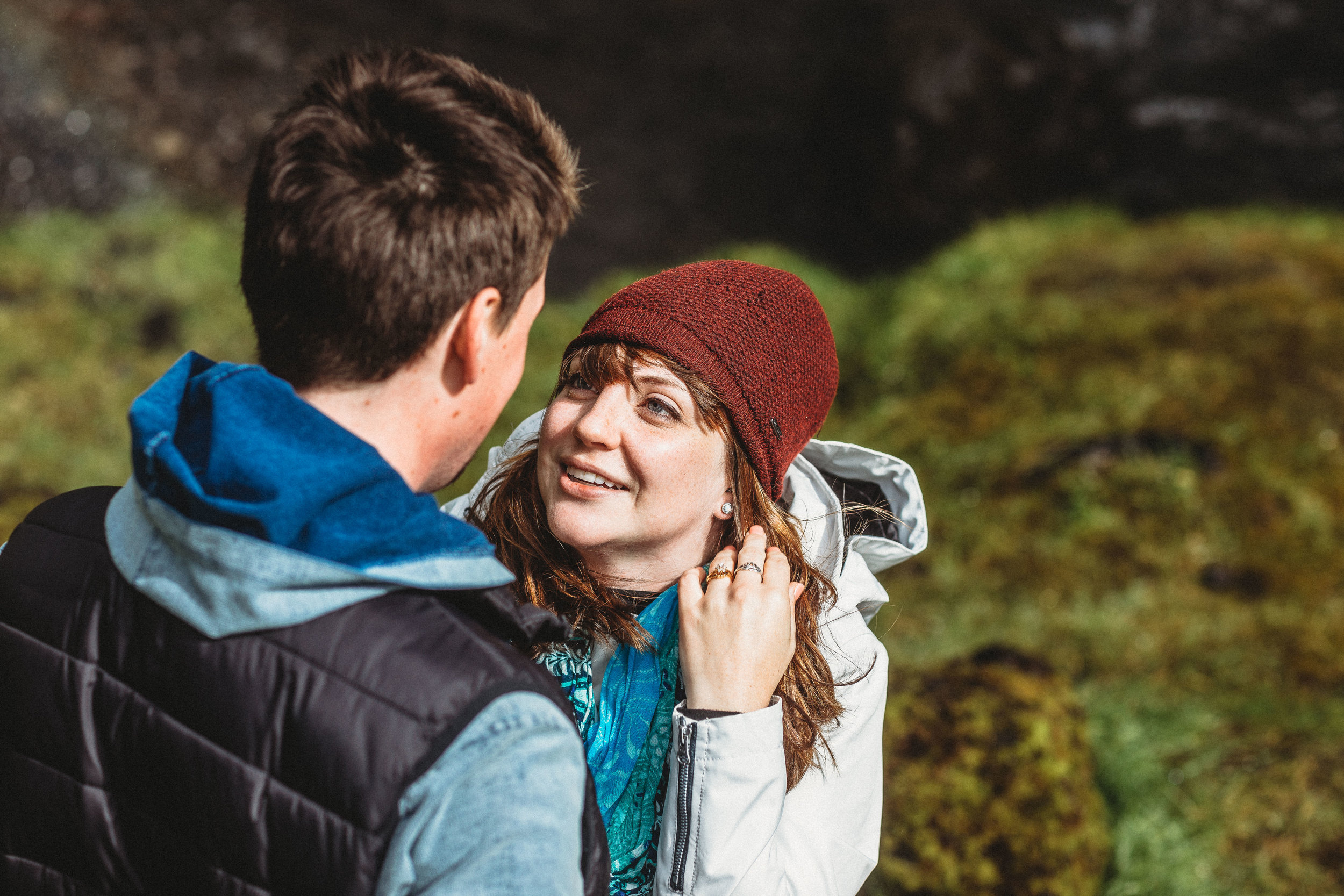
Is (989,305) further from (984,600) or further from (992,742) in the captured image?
(992,742)

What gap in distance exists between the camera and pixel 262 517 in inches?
47.4

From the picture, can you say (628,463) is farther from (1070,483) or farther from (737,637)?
(1070,483)

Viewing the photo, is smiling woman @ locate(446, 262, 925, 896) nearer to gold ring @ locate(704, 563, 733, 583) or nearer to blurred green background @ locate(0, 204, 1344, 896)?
gold ring @ locate(704, 563, 733, 583)

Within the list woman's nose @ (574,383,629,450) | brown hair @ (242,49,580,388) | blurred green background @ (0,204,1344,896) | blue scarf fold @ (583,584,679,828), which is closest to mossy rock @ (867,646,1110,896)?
blurred green background @ (0,204,1344,896)

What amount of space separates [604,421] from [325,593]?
2.88 feet

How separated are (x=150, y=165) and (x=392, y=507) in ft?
30.2

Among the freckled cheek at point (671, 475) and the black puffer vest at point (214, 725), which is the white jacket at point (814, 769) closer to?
the freckled cheek at point (671, 475)

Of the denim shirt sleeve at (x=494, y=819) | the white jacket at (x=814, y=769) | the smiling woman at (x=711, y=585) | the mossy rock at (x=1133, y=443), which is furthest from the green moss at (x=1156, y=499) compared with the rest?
the denim shirt sleeve at (x=494, y=819)

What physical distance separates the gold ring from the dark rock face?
7.01m

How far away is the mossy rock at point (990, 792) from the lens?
10.4 feet

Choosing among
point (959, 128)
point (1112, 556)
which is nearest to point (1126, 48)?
point (959, 128)

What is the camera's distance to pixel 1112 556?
17.3 feet

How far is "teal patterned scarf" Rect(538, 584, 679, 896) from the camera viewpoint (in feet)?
6.42

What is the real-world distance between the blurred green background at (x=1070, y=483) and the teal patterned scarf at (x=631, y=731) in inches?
63.9
